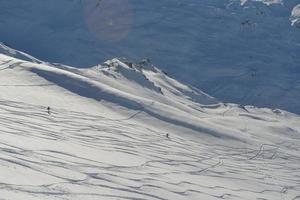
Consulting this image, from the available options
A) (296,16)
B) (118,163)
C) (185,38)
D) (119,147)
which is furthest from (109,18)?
(118,163)

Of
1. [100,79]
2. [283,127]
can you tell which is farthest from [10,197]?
[283,127]

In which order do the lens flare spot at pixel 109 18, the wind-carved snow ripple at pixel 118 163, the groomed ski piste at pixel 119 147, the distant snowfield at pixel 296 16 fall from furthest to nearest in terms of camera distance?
the distant snowfield at pixel 296 16 → the lens flare spot at pixel 109 18 → the groomed ski piste at pixel 119 147 → the wind-carved snow ripple at pixel 118 163

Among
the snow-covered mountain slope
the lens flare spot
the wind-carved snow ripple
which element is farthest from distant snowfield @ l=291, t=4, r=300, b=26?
the wind-carved snow ripple

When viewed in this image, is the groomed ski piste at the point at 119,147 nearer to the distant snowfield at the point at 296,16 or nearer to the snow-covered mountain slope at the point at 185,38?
the snow-covered mountain slope at the point at 185,38

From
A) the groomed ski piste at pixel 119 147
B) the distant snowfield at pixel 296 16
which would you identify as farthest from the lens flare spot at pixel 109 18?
the groomed ski piste at pixel 119 147

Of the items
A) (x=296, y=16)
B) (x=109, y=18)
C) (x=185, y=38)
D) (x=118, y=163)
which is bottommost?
(x=118, y=163)

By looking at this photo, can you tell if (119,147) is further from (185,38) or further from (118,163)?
(185,38)

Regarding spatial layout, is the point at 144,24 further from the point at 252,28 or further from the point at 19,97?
the point at 19,97
